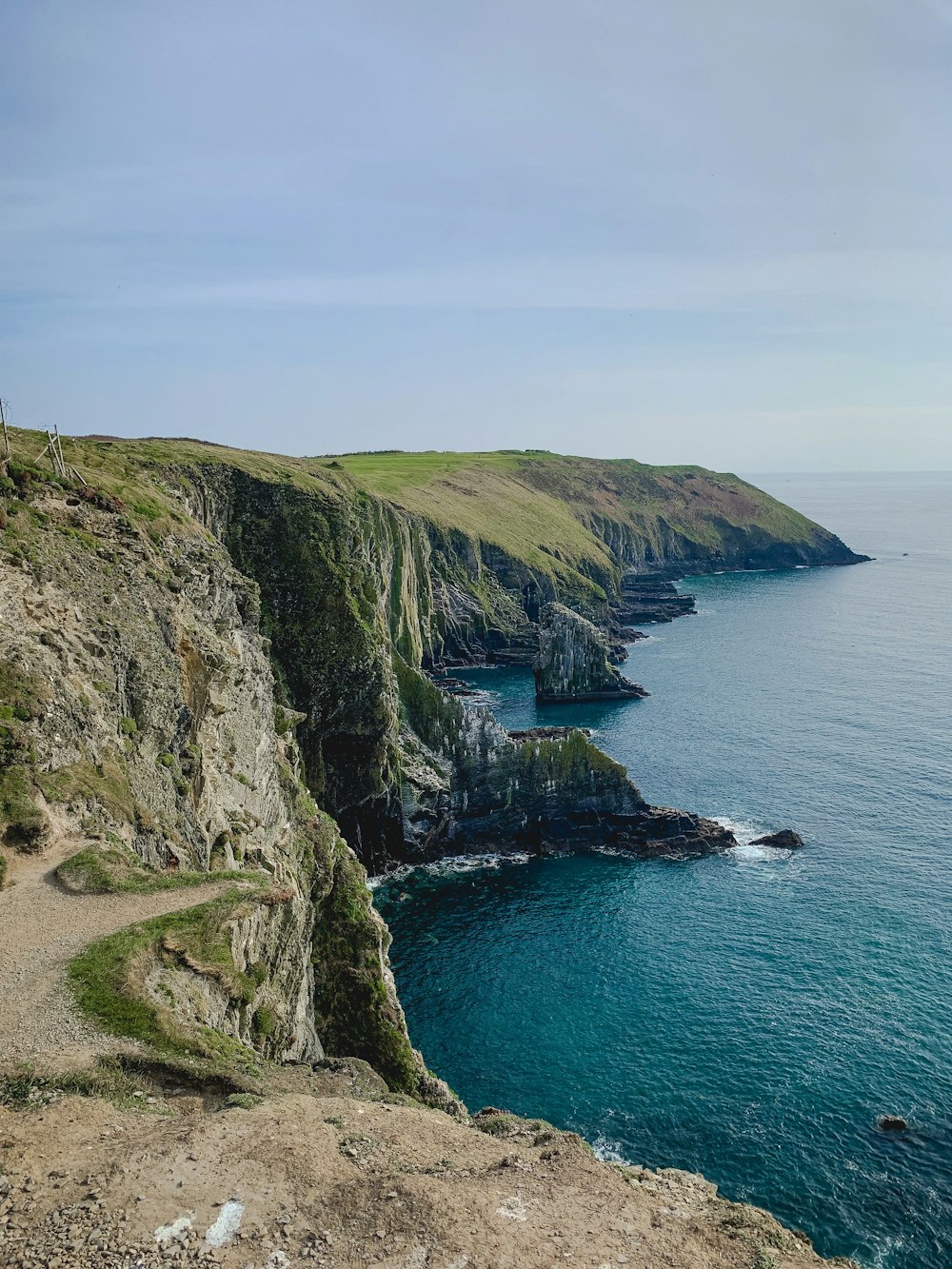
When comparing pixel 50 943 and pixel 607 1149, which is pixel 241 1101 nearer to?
pixel 50 943

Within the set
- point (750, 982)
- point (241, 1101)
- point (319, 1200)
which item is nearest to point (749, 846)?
point (750, 982)

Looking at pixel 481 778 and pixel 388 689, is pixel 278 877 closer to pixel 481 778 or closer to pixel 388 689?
pixel 388 689

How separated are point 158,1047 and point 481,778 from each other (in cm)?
5774

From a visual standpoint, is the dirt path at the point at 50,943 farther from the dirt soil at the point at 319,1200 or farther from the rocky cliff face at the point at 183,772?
the dirt soil at the point at 319,1200

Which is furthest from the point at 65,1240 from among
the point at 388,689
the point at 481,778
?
the point at 481,778

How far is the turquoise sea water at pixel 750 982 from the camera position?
135ft

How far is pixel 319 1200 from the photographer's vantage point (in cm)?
1747

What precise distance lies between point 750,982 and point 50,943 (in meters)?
44.8

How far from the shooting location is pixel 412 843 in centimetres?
7481

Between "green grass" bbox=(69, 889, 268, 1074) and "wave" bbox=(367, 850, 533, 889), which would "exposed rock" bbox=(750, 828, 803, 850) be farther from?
"green grass" bbox=(69, 889, 268, 1074)

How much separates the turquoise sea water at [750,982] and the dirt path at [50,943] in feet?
94.8

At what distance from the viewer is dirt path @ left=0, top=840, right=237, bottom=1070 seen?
1997 cm

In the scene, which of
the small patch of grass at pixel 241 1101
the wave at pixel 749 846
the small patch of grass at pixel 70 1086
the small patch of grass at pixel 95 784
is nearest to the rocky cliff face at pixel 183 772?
the small patch of grass at pixel 95 784

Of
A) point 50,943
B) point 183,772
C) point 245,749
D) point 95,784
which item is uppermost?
point 95,784
